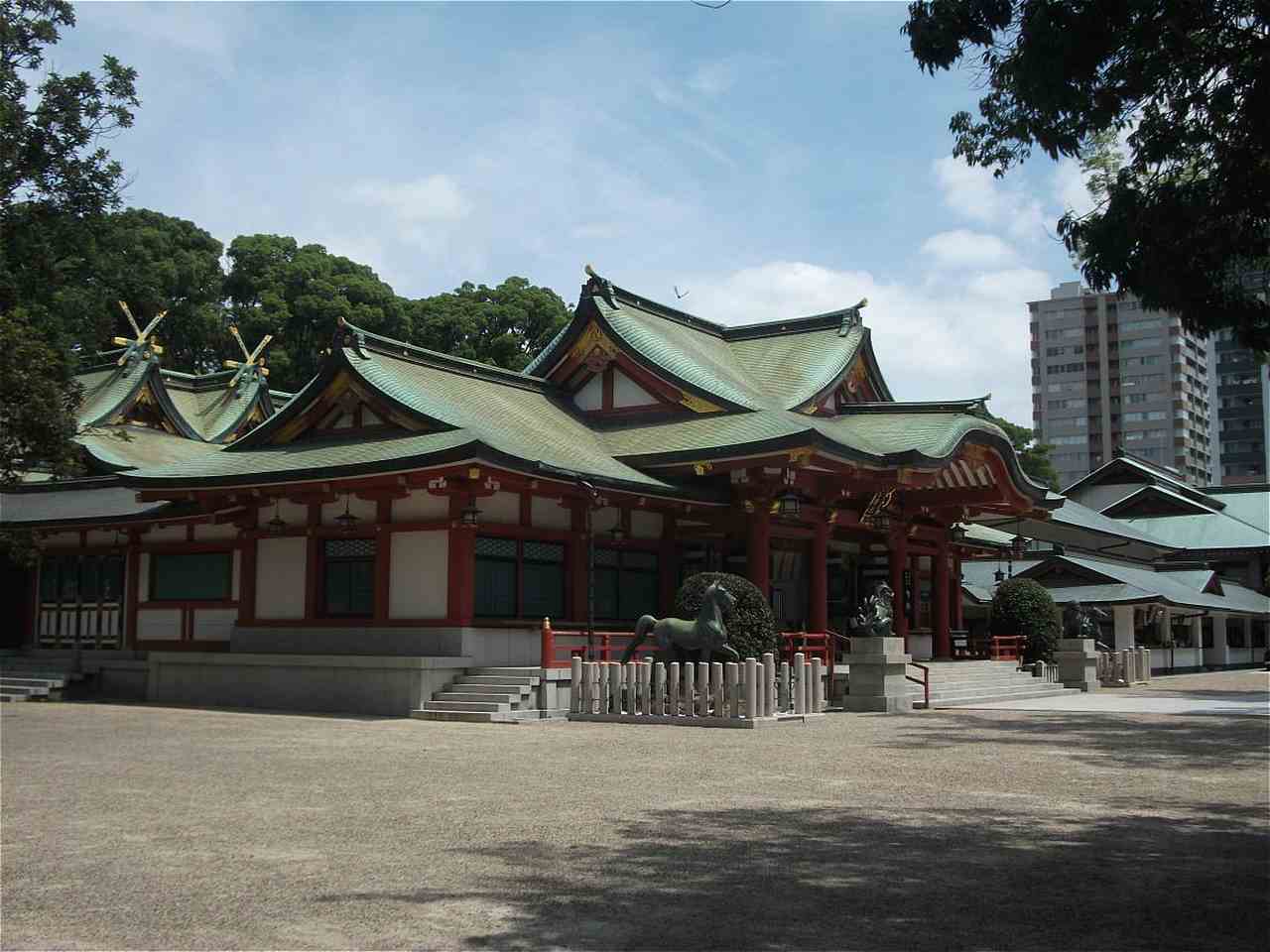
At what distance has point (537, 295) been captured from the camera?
57.3 meters

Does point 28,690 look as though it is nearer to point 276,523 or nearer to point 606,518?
point 276,523

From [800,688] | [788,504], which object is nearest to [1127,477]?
[788,504]

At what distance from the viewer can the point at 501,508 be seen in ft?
76.8

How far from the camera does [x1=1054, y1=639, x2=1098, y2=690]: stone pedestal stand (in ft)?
102

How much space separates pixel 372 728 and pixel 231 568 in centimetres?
1038

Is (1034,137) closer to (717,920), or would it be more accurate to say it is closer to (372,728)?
(717,920)

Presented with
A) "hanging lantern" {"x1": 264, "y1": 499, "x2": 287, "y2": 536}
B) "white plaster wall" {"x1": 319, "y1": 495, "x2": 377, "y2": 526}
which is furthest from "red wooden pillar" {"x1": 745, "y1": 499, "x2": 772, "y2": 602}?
"hanging lantern" {"x1": 264, "y1": 499, "x2": 287, "y2": 536}

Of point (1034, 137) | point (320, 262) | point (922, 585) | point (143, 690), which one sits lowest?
point (143, 690)

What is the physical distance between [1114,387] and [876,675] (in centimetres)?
11800

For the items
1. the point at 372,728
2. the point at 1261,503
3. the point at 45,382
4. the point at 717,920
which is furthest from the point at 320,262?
the point at 717,920

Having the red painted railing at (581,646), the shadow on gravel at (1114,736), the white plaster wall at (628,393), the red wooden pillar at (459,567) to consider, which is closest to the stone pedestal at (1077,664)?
the shadow on gravel at (1114,736)

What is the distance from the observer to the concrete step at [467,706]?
1998cm

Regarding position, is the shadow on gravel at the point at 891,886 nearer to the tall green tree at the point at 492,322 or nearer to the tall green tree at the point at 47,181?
the tall green tree at the point at 47,181

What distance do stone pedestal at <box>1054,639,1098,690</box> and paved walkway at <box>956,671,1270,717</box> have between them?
0.43 meters
